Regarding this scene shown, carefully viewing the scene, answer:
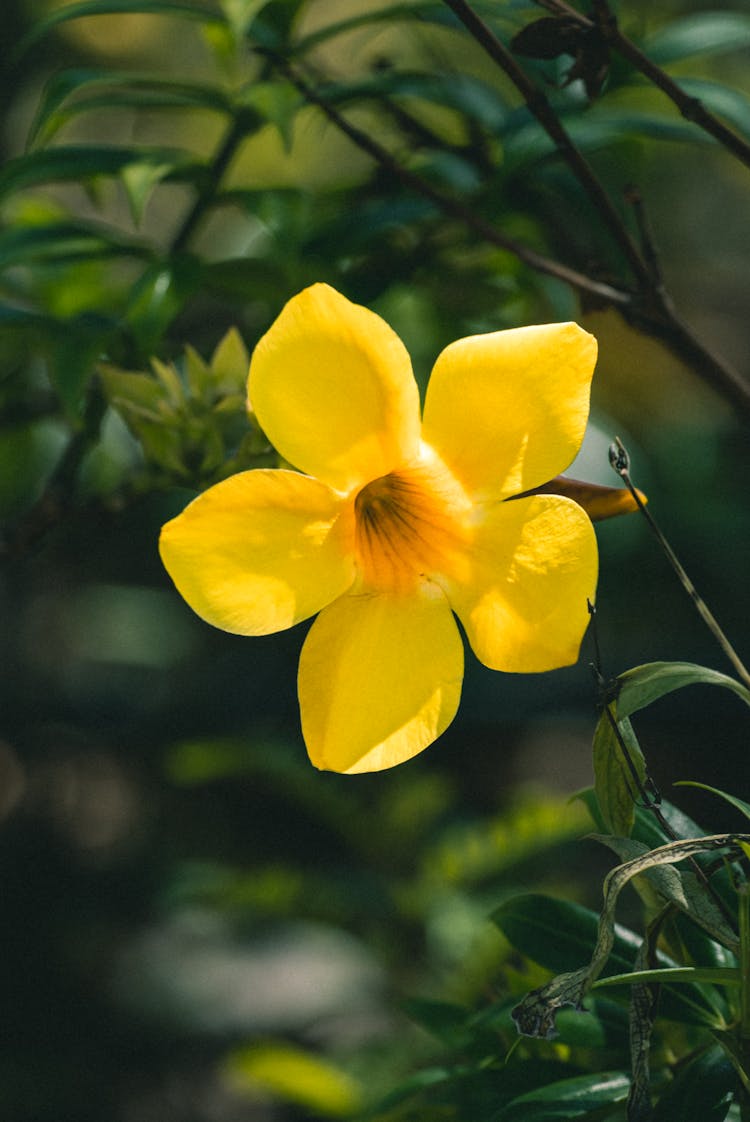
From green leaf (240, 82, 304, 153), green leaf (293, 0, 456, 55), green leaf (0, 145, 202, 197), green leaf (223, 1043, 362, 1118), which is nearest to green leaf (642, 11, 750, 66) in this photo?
green leaf (293, 0, 456, 55)

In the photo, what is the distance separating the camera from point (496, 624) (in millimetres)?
622

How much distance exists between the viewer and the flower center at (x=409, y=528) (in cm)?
67

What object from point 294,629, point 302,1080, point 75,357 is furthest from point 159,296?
point 302,1080

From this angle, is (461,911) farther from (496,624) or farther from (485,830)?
(496,624)

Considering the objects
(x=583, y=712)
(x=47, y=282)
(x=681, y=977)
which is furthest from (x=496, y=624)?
(x=583, y=712)

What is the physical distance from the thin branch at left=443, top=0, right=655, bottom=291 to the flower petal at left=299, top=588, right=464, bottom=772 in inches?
13.6

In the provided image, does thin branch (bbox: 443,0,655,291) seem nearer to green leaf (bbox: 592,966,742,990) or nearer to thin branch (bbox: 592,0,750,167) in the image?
thin branch (bbox: 592,0,750,167)

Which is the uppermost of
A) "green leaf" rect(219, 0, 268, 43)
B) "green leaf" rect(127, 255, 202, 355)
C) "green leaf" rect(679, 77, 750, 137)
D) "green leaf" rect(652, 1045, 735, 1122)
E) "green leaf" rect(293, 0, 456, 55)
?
"green leaf" rect(219, 0, 268, 43)

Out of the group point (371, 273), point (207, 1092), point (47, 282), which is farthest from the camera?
point (207, 1092)

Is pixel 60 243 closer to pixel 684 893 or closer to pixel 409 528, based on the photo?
pixel 409 528

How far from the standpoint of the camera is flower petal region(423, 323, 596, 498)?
22.9 inches

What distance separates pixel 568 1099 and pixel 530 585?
305mm

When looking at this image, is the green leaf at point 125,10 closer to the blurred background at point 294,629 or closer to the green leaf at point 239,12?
the blurred background at point 294,629

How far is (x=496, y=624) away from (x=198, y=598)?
7.3 inches
